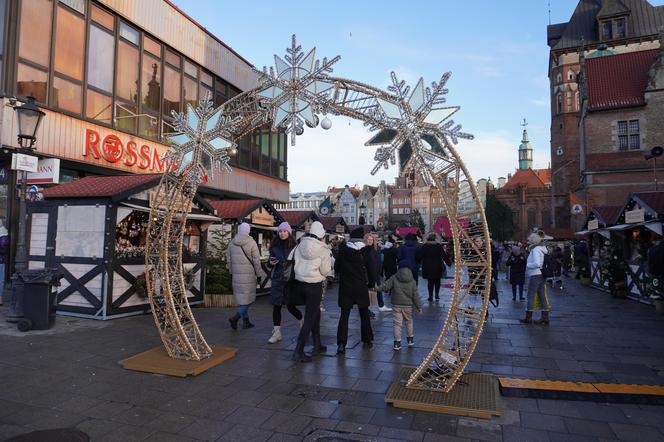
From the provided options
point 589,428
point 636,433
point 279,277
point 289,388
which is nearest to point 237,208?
point 279,277

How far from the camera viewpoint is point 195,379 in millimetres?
5203

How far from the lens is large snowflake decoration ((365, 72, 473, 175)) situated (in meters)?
4.77

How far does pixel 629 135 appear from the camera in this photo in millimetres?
31109

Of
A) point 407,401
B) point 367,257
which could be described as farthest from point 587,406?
point 367,257

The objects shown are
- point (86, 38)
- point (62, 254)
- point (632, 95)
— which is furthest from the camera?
point (632, 95)

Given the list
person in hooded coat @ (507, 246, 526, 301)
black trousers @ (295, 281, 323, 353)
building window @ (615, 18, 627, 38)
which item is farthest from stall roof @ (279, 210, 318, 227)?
building window @ (615, 18, 627, 38)

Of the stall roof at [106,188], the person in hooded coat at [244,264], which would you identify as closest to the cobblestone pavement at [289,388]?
the person in hooded coat at [244,264]

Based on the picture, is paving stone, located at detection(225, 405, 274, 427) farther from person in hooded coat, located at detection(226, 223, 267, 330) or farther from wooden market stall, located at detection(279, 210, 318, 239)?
wooden market stall, located at detection(279, 210, 318, 239)

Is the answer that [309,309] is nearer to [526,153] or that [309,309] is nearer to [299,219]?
[299,219]

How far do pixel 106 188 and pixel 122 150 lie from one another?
17.5 feet

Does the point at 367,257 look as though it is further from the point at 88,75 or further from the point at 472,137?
the point at 88,75

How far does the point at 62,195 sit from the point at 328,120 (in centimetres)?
692

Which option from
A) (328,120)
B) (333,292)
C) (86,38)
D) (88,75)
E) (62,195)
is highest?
(86,38)

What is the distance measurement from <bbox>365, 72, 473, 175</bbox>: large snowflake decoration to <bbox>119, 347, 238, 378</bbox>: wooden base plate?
3257mm
